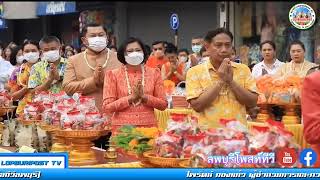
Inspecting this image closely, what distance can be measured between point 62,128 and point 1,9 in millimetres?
10019

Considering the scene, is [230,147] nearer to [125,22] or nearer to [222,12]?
[222,12]

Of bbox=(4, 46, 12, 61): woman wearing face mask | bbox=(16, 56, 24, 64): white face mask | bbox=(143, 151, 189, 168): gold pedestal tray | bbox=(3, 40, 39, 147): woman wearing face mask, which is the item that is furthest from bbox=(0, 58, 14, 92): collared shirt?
bbox=(143, 151, 189, 168): gold pedestal tray

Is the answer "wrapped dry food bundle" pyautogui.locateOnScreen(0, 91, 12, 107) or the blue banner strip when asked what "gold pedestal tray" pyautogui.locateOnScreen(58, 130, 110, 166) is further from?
"wrapped dry food bundle" pyautogui.locateOnScreen(0, 91, 12, 107)

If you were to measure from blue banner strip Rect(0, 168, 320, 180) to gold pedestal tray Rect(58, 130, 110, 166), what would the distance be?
715 mm

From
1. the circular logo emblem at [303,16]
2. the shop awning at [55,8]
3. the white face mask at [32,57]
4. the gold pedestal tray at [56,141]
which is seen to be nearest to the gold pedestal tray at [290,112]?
the circular logo emblem at [303,16]

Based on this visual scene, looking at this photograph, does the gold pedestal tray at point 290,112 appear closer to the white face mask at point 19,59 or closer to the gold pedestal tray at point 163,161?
the gold pedestal tray at point 163,161

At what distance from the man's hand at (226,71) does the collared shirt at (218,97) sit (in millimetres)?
95

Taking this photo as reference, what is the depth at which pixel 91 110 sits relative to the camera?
3.08 metres

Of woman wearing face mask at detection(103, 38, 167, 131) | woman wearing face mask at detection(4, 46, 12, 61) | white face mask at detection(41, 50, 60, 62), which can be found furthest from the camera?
woman wearing face mask at detection(4, 46, 12, 61)

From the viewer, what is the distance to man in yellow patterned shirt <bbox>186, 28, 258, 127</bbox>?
9.62 feet

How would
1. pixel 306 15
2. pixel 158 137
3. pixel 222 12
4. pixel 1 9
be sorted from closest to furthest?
1. pixel 158 137
2. pixel 306 15
3. pixel 222 12
4. pixel 1 9

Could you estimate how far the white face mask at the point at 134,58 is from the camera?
11.6 feet

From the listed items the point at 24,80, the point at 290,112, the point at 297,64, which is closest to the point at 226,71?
the point at 290,112

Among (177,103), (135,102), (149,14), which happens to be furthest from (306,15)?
(149,14)
